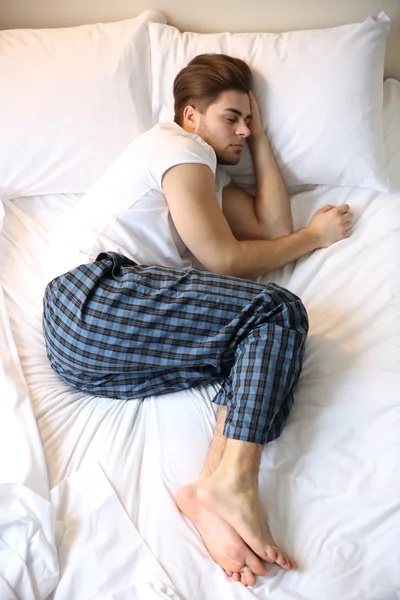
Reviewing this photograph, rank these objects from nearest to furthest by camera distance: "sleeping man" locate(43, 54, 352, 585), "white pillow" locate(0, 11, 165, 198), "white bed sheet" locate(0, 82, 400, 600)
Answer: "white bed sheet" locate(0, 82, 400, 600) → "sleeping man" locate(43, 54, 352, 585) → "white pillow" locate(0, 11, 165, 198)

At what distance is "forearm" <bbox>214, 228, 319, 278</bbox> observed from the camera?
4.91 feet

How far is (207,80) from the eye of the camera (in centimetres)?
157

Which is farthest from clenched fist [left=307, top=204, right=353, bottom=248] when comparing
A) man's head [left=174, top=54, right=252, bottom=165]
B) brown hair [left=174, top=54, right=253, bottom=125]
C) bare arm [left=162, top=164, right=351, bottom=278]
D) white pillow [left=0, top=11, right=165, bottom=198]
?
white pillow [left=0, top=11, right=165, bottom=198]

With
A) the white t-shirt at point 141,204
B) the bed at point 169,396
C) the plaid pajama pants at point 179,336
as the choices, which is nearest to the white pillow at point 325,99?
the bed at point 169,396

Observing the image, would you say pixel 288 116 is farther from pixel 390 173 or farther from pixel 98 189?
pixel 98 189

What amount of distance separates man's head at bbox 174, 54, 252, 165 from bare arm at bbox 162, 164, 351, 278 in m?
0.14

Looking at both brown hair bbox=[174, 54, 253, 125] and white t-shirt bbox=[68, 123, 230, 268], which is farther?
brown hair bbox=[174, 54, 253, 125]

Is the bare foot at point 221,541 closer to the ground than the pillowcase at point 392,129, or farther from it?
closer to the ground

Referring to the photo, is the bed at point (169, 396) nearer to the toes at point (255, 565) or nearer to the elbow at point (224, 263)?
the toes at point (255, 565)

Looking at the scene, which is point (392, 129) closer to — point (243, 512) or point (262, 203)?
point (262, 203)

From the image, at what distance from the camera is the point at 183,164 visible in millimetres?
1447

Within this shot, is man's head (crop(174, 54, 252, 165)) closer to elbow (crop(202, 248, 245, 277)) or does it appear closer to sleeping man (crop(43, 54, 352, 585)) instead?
sleeping man (crop(43, 54, 352, 585))

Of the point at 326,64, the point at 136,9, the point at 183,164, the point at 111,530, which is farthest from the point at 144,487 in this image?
the point at 136,9

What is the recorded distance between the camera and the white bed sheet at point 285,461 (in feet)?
3.53
